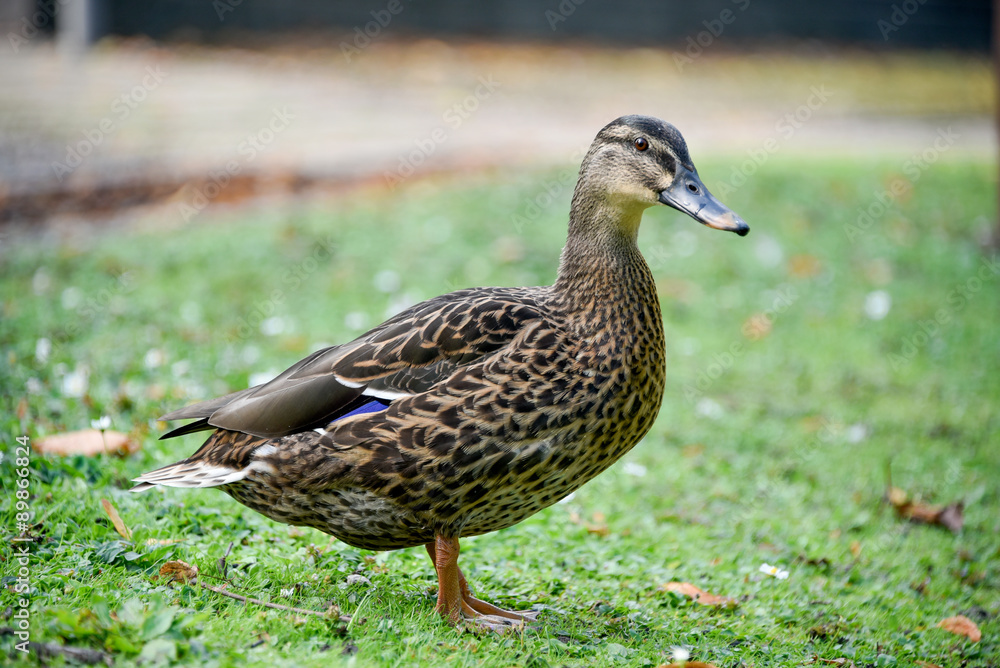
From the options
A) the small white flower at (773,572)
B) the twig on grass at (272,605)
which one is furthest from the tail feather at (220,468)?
the small white flower at (773,572)

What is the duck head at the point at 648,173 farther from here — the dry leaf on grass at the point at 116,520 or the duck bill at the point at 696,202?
the dry leaf on grass at the point at 116,520

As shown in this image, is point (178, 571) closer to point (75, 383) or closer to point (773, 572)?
point (75, 383)

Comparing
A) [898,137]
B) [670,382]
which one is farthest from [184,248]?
[898,137]

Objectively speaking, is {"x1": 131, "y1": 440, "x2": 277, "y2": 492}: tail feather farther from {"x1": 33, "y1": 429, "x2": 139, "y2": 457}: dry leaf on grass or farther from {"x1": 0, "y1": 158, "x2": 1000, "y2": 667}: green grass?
{"x1": 33, "y1": 429, "x2": 139, "y2": 457}: dry leaf on grass

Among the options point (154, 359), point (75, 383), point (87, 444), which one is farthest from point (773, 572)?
point (154, 359)

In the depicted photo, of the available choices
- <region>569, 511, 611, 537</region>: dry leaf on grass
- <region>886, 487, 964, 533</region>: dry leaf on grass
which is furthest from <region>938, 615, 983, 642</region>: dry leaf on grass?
<region>569, 511, 611, 537</region>: dry leaf on grass

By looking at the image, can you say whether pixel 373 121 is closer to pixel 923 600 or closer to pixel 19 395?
pixel 19 395

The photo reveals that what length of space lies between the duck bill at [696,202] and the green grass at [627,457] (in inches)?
57.4

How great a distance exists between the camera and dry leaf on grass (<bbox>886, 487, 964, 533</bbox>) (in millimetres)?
4902

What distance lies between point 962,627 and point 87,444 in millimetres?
3721

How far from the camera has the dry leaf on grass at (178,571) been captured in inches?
127

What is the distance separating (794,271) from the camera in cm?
847

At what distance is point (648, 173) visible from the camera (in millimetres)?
3443

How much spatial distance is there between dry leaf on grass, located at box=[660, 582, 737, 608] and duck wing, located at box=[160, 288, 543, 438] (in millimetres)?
1271
